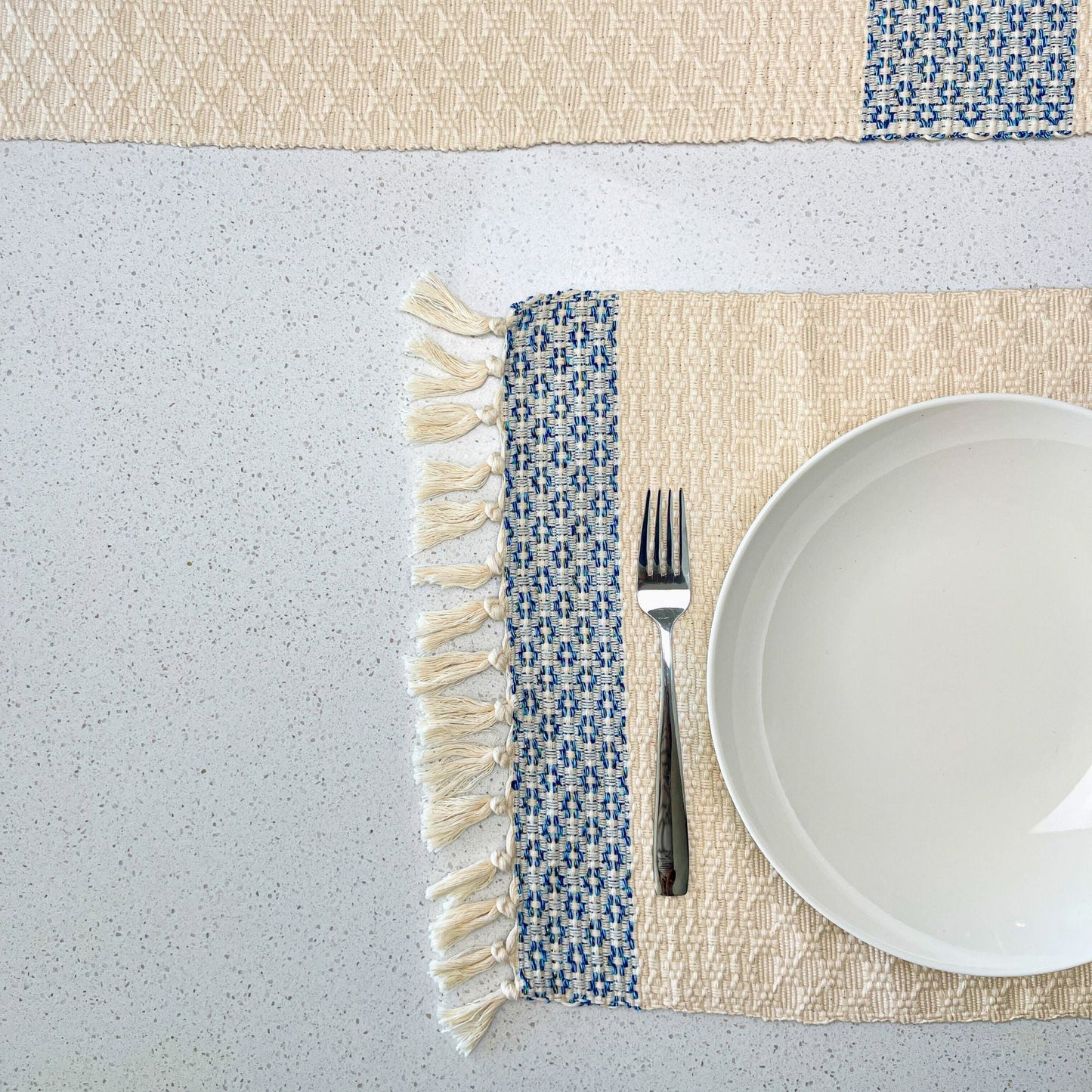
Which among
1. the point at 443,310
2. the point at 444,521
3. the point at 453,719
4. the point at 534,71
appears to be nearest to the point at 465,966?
the point at 453,719

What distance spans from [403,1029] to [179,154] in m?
0.55

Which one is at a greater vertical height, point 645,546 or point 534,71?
point 534,71

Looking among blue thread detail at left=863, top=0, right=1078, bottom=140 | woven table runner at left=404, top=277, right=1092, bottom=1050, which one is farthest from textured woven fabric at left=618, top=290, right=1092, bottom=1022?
blue thread detail at left=863, top=0, right=1078, bottom=140

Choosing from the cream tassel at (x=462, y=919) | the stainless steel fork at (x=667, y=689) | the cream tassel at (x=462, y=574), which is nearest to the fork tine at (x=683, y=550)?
the stainless steel fork at (x=667, y=689)

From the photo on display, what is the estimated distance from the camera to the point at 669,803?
47cm

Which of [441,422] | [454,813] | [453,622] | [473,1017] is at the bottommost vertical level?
[473,1017]

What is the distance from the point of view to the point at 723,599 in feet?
1.42

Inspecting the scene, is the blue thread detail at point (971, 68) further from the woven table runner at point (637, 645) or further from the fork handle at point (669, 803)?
the fork handle at point (669, 803)

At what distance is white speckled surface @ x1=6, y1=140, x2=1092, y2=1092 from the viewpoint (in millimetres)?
501

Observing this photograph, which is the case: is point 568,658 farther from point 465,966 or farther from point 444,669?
point 465,966

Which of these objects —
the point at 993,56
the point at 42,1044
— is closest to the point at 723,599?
the point at 993,56

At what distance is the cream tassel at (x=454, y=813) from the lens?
1.60 feet

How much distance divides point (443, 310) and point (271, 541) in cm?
18

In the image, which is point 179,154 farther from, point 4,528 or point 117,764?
point 117,764
